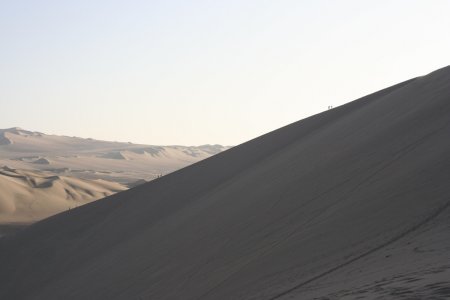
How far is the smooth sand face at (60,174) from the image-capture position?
4269cm

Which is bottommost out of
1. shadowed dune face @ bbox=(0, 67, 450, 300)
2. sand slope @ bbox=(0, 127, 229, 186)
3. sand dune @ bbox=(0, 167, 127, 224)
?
shadowed dune face @ bbox=(0, 67, 450, 300)

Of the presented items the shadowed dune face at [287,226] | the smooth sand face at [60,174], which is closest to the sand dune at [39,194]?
the smooth sand face at [60,174]

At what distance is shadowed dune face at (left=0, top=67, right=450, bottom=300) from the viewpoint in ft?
23.2

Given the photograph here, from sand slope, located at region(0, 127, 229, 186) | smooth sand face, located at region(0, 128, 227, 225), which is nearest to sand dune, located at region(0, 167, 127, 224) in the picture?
smooth sand face, located at region(0, 128, 227, 225)

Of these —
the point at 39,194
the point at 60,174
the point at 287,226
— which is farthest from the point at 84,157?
the point at 287,226

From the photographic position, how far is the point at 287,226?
35.0 feet

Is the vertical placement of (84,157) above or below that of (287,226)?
above

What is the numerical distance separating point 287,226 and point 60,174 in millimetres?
77200

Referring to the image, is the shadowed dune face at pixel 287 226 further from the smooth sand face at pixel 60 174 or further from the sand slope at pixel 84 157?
the sand slope at pixel 84 157

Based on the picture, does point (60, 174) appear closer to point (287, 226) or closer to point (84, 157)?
point (84, 157)

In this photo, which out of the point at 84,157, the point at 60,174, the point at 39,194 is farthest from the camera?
the point at 84,157

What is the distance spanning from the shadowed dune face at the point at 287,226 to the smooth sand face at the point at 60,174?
57.7ft

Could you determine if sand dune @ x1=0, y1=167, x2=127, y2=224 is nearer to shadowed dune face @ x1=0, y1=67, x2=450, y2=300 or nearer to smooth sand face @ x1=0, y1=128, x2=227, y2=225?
smooth sand face @ x1=0, y1=128, x2=227, y2=225

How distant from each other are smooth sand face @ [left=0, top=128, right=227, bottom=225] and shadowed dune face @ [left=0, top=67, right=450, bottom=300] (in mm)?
17601
